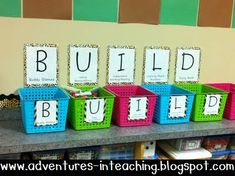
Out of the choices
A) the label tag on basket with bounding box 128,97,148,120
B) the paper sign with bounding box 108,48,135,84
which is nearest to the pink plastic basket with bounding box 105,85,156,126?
the label tag on basket with bounding box 128,97,148,120

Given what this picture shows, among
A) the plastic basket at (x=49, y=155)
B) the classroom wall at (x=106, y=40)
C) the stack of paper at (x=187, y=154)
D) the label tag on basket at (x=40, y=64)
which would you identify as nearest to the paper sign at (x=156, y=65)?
the classroom wall at (x=106, y=40)

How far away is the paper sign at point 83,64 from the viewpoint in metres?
1.75

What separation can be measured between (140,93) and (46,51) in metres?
0.58

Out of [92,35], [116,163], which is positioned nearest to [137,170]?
[116,163]

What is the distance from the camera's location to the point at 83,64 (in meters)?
1.77

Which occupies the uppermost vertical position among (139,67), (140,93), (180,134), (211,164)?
(139,67)

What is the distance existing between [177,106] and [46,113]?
2.30 feet

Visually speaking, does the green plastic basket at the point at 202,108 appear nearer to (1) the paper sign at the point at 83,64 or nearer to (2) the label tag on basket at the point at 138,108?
(2) the label tag on basket at the point at 138,108

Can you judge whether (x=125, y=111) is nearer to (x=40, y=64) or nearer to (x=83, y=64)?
(x=83, y=64)

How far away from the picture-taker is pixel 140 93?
1.83 meters

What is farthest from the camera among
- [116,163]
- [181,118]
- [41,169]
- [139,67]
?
[139,67]

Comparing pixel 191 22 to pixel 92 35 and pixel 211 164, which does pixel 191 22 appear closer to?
pixel 92 35

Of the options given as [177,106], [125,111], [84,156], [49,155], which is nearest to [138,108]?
[125,111]

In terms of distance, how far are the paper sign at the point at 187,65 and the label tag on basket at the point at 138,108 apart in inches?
17.3
